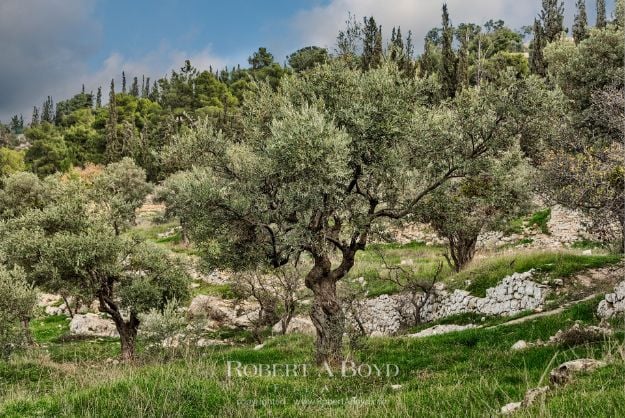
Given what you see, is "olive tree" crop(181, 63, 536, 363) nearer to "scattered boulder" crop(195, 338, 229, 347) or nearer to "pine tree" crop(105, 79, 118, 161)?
"scattered boulder" crop(195, 338, 229, 347)

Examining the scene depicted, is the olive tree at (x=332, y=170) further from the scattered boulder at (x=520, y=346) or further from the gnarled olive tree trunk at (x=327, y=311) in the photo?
the scattered boulder at (x=520, y=346)

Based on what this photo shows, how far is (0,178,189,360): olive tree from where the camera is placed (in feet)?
74.4

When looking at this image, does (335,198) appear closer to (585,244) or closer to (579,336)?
(579,336)

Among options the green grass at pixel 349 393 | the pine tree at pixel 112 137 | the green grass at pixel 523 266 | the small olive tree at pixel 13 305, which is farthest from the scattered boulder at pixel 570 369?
the pine tree at pixel 112 137

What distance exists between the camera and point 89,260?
22.9 meters

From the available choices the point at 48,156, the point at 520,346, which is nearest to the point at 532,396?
the point at 520,346

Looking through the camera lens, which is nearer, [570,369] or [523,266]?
[570,369]

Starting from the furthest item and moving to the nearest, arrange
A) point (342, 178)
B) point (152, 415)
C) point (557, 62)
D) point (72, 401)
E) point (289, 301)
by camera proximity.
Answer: point (557, 62) → point (289, 301) → point (342, 178) → point (72, 401) → point (152, 415)

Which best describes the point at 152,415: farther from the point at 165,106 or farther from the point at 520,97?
the point at 165,106

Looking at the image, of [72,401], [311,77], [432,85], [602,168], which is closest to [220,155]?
[311,77]

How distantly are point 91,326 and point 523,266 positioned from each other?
27730 mm

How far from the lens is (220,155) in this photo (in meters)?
18.6

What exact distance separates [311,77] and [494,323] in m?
13.8

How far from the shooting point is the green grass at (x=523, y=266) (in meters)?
25.6
